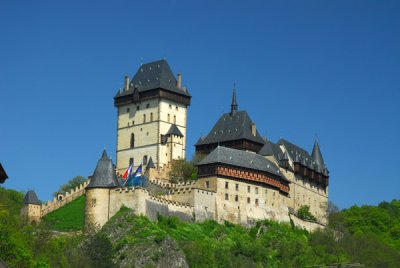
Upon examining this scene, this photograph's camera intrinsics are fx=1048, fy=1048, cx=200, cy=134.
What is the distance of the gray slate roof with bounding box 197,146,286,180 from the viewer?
9381cm

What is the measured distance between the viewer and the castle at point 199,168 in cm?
8725

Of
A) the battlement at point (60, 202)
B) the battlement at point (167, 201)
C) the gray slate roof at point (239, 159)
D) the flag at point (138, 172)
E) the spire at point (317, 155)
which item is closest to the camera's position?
the battlement at point (167, 201)

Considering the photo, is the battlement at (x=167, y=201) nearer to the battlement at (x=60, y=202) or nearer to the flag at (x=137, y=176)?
the flag at (x=137, y=176)

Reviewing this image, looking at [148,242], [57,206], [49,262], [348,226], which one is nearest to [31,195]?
[57,206]

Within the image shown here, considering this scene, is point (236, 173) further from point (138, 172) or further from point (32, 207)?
point (32, 207)

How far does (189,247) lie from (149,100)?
88.9 ft

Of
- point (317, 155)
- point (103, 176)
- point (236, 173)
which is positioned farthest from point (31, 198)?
point (317, 155)

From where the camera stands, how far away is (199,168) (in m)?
94.0

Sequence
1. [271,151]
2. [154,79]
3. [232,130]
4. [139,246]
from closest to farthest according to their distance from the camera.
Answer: [139,246], [271,151], [232,130], [154,79]

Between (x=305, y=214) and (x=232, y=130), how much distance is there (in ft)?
36.2

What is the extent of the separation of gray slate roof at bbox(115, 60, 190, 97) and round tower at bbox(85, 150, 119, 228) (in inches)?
830

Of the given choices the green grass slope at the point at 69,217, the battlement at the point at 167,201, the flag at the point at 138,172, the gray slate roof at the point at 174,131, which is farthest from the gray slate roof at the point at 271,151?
the green grass slope at the point at 69,217

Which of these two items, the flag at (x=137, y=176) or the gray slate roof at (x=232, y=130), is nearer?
the flag at (x=137, y=176)

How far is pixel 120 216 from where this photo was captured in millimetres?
84500
